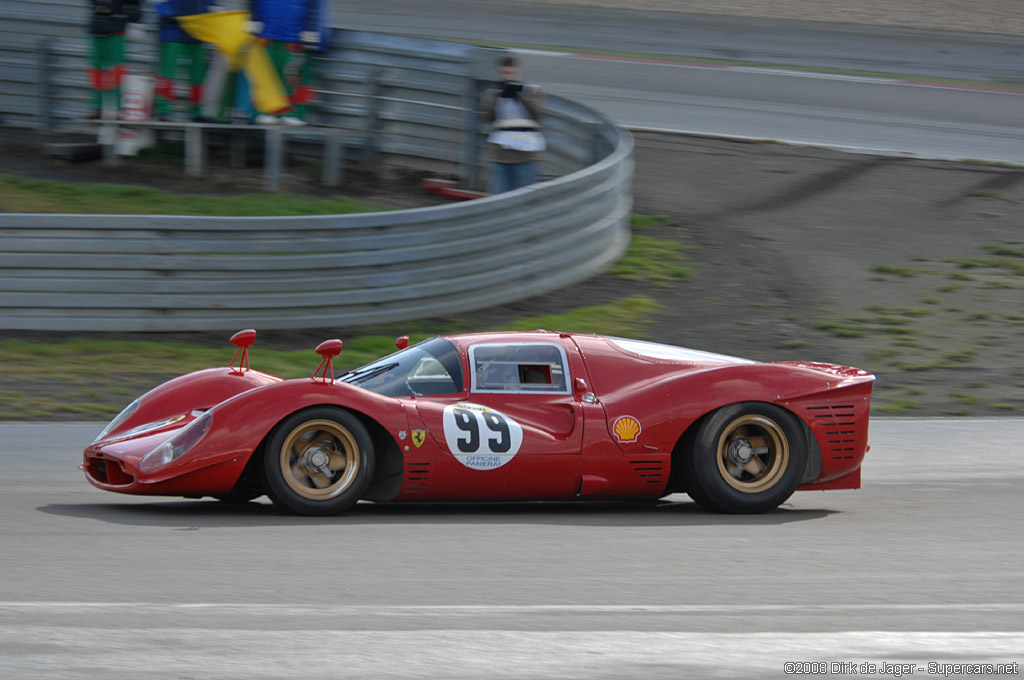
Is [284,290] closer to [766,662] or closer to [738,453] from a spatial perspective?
[738,453]

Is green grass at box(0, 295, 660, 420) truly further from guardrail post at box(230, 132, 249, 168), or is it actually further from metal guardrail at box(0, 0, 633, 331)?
guardrail post at box(230, 132, 249, 168)

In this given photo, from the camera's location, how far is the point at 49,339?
10.3 meters

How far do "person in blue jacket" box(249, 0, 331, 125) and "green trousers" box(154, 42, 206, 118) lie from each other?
761mm

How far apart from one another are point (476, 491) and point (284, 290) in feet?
15.6

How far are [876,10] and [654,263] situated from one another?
1586 centimetres

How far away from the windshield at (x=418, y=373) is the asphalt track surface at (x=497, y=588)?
2.12ft

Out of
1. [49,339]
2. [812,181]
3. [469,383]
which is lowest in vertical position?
[49,339]

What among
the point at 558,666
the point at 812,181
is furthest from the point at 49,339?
the point at 812,181

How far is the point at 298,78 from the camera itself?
47.3 feet

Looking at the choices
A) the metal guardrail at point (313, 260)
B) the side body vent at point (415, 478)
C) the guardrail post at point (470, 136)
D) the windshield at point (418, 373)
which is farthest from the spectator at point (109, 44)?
the side body vent at point (415, 478)

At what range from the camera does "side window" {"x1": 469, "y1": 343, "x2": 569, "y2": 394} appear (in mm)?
6547

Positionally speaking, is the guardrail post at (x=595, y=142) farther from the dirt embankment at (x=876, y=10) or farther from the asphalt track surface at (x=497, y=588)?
the dirt embankment at (x=876, y=10)

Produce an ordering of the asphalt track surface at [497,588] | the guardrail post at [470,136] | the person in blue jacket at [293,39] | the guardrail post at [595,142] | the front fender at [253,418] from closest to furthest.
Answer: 1. the asphalt track surface at [497,588]
2. the front fender at [253,418]
3. the person in blue jacket at [293,39]
4. the guardrail post at [470,136]
5. the guardrail post at [595,142]

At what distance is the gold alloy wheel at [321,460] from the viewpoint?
6.07 metres
